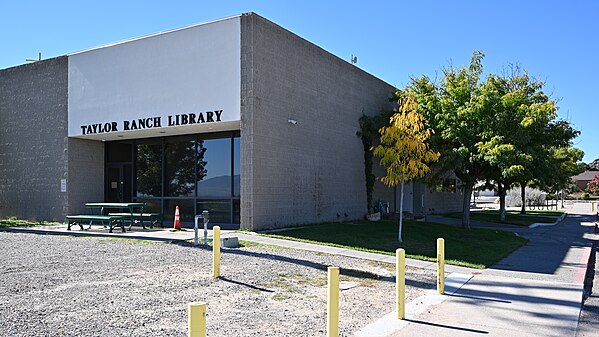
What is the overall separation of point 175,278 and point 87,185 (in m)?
14.8

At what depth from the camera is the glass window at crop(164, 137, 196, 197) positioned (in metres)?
20.0

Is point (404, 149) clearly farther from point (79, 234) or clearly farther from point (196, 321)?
point (196, 321)

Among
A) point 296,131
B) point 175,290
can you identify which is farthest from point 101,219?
point 175,290

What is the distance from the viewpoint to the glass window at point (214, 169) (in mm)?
18953

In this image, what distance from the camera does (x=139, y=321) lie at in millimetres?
6078

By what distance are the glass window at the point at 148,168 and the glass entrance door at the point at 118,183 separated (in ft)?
2.28

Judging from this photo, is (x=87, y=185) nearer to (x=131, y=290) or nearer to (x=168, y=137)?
(x=168, y=137)

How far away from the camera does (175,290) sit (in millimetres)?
7895

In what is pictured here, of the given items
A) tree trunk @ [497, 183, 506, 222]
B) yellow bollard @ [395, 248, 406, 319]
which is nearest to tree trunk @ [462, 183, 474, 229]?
tree trunk @ [497, 183, 506, 222]

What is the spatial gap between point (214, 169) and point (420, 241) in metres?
8.12

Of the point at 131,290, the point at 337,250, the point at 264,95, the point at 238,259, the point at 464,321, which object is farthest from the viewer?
the point at 264,95

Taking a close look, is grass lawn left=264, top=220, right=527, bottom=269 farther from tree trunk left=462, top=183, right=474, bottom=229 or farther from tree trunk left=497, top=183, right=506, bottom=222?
tree trunk left=497, top=183, right=506, bottom=222

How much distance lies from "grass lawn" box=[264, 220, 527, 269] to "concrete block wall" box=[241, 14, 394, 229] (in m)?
1.49

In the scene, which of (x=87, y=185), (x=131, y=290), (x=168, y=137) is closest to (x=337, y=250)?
(x=131, y=290)
